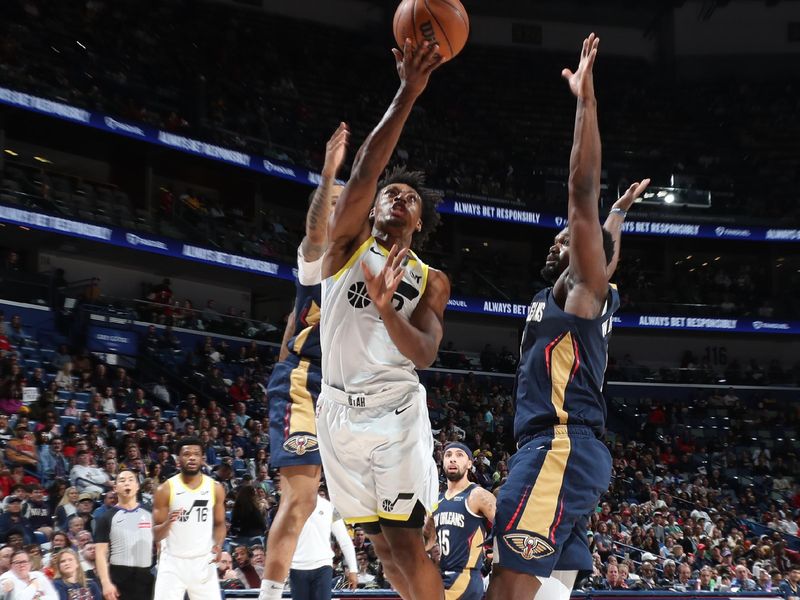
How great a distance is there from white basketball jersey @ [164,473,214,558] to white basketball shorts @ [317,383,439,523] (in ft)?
11.1

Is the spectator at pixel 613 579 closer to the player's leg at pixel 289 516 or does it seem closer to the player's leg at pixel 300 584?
the player's leg at pixel 300 584

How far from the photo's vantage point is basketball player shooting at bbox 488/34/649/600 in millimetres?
3895

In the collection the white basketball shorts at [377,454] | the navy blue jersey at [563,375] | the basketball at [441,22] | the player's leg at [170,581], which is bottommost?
the player's leg at [170,581]

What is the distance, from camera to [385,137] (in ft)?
12.5

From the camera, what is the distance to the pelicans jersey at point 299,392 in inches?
211

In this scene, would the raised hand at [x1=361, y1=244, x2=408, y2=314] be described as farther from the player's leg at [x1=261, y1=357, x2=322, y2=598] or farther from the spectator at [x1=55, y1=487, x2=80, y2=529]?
the spectator at [x1=55, y1=487, x2=80, y2=529]

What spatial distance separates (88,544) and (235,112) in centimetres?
1527

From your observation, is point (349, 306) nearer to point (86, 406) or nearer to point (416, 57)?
point (416, 57)

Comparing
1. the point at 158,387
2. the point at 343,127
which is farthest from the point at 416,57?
the point at 158,387

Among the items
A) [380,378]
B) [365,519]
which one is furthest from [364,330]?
[365,519]

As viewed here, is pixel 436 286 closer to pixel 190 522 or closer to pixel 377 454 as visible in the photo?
pixel 377 454

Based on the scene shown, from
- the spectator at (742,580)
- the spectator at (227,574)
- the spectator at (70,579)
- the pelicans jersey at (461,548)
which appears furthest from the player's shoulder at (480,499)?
the spectator at (742,580)

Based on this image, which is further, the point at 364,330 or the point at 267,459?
the point at 267,459

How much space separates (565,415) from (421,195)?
47.4 inches
